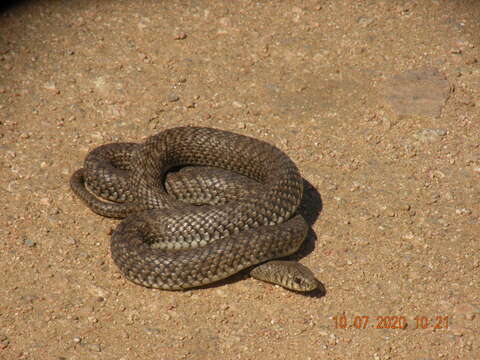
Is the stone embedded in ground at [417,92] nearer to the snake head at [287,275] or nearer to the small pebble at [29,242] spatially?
the snake head at [287,275]

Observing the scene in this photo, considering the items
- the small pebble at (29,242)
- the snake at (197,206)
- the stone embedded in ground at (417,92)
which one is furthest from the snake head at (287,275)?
the stone embedded in ground at (417,92)

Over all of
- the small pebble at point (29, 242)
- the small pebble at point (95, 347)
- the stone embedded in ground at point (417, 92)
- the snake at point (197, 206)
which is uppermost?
the stone embedded in ground at point (417, 92)

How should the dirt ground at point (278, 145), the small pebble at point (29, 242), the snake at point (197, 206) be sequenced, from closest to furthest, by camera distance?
the dirt ground at point (278, 145) < the snake at point (197, 206) < the small pebble at point (29, 242)

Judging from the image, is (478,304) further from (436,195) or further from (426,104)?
(426,104)

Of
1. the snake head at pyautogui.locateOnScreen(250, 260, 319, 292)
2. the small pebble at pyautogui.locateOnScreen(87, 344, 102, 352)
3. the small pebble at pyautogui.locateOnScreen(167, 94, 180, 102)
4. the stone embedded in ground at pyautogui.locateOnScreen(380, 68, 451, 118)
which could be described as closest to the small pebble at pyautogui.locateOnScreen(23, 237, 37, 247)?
the small pebble at pyautogui.locateOnScreen(87, 344, 102, 352)
